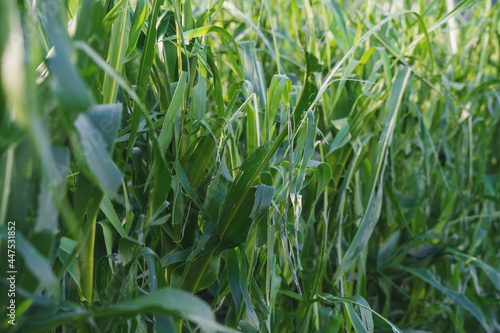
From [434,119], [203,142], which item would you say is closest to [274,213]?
[203,142]

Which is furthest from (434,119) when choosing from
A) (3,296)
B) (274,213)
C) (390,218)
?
(3,296)

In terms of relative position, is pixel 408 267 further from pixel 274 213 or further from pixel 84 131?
pixel 84 131

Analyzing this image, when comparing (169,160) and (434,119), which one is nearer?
(169,160)

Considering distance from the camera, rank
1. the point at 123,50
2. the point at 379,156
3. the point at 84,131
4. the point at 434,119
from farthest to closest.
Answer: the point at 434,119 < the point at 379,156 < the point at 123,50 < the point at 84,131

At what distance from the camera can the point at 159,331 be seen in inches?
9.1

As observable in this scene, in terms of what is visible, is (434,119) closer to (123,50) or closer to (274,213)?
(274,213)

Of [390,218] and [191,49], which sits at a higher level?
[191,49]

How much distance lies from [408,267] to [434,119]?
8.9 inches

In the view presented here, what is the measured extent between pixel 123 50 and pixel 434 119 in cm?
49

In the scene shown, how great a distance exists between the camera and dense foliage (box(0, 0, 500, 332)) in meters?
0.20

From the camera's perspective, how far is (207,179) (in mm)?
359

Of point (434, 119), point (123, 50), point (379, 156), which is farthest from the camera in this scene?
point (434, 119)

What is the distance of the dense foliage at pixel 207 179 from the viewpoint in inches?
7.8

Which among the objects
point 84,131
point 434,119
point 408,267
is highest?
point 84,131
